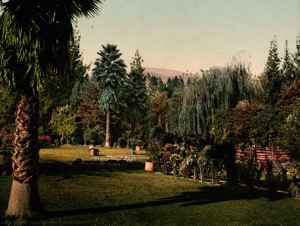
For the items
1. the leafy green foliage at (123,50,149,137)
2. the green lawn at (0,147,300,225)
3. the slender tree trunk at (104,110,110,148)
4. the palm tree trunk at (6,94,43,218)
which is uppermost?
the leafy green foliage at (123,50,149,137)

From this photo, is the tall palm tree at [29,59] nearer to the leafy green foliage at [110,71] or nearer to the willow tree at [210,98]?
the willow tree at [210,98]

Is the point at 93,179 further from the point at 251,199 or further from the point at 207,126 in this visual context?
the point at 207,126

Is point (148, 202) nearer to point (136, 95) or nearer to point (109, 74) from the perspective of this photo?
point (109, 74)

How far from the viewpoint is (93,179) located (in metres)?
24.7

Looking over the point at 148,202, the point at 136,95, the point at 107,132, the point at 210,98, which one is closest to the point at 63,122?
the point at 107,132

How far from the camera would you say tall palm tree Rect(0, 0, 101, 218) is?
13.4 meters

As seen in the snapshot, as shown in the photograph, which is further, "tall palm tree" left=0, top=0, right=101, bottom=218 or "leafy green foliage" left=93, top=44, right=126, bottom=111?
"leafy green foliage" left=93, top=44, right=126, bottom=111

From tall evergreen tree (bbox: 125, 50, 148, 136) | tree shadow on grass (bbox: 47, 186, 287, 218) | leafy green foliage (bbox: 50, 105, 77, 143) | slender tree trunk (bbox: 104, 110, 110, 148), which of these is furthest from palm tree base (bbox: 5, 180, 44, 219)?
tall evergreen tree (bbox: 125, 50, 148, 136)

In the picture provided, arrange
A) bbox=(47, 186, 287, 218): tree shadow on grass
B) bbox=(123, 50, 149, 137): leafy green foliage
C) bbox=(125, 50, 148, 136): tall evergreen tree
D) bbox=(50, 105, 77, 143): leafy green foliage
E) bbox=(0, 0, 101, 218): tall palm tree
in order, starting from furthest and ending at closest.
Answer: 1. bbox=(125, 50, 148, 136): tall evergreen tree
2. bbox=(123, 50, 149, 137): leafy green foliage
3. bbox=(50, 105, 77, 143): leafy green foliage
4. bbox=(47, 186, 287, 218): tree shadow on grass
5. bbox=(0, 0, 101, 218): tall palm tree

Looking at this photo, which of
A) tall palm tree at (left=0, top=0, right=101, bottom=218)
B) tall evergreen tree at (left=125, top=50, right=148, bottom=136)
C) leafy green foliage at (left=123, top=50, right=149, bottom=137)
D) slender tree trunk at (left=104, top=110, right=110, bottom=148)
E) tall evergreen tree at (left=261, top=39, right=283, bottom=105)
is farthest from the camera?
tall evergreen tree at (left=125, top=50, right=148, bottom=136)

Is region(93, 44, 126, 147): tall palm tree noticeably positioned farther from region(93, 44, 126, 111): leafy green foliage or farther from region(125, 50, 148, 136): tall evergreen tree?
region(125, 50, 148, 136): tall evergreen tree

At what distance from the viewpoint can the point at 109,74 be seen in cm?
7175

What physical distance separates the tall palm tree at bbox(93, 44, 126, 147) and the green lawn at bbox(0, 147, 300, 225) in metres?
42.5

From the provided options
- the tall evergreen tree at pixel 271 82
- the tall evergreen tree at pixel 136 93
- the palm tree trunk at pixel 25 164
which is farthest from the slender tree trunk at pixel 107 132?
the palm tree trunk at pixel 25 164
